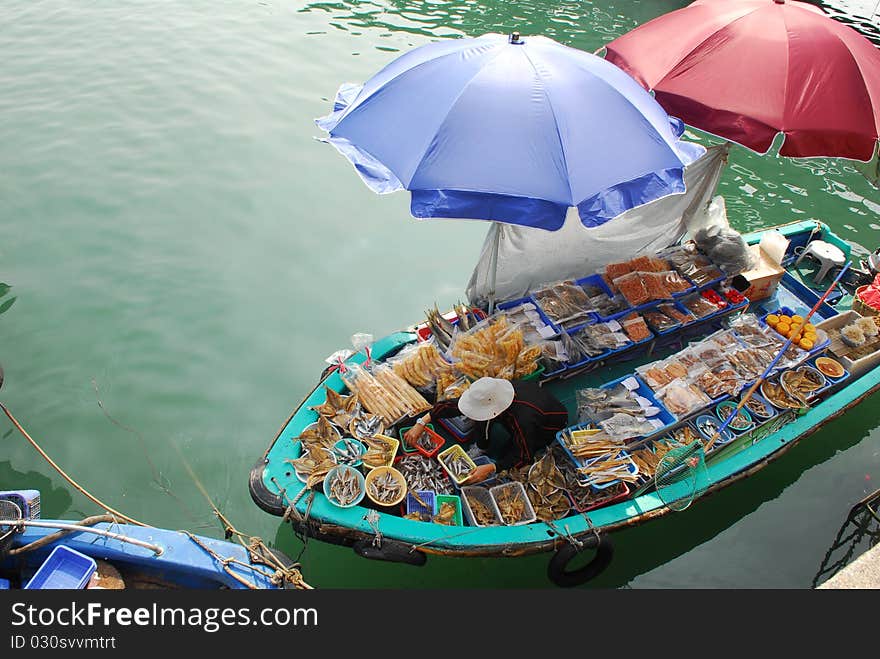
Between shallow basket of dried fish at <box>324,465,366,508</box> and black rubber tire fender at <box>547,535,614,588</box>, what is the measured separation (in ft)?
5.09

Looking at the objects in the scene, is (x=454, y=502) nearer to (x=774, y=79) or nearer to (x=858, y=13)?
(x=774, y=79)

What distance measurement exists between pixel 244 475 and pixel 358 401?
1.51 metres

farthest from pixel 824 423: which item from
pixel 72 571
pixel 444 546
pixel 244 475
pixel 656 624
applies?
pixel 72 571

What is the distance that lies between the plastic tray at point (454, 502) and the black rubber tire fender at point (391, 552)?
389 millimetres

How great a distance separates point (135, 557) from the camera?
4.05 m

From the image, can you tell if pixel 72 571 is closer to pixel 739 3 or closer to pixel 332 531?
pixel 332 531

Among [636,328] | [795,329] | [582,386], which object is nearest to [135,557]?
[582,386]

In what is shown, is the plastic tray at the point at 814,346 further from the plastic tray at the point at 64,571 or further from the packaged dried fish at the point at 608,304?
the plastic tray at the point at 64,571

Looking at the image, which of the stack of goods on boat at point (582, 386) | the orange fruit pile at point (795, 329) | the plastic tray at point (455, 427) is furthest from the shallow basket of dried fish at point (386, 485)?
the orange fruit pile at point (795, 329)

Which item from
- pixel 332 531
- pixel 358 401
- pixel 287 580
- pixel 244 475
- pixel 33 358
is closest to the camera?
pixel 287 580

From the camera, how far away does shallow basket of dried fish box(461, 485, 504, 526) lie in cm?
462

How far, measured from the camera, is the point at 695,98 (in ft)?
17.6

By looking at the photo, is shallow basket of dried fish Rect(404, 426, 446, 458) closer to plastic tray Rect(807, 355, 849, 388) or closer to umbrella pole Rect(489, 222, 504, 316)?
umbrella pole Rect(489, 222, 504, 316)

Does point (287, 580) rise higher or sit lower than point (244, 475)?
higher
